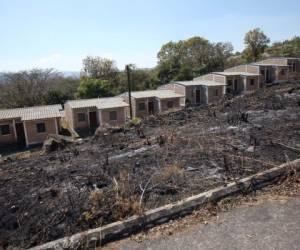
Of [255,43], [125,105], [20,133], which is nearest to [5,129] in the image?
[20,133]

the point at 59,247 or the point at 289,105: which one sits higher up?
the point at 289,105

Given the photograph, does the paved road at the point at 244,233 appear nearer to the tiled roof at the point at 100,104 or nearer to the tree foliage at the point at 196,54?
the tiled roof at the point at 100,104

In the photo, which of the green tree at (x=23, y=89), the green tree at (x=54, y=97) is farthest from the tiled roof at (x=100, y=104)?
the green tree at (x=23, y=89)

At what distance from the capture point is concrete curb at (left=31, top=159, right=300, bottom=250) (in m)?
3.39

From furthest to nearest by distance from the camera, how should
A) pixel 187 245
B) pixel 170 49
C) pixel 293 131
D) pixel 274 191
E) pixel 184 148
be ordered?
pixel 170 49
pixel 293 131
pixel 184 148
pixel 274 191
pixel 187 245

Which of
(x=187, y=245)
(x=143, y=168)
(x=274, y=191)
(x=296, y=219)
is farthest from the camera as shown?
(x=143, y=168)

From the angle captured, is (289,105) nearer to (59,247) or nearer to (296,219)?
(296,219)

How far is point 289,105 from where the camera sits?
10867mm

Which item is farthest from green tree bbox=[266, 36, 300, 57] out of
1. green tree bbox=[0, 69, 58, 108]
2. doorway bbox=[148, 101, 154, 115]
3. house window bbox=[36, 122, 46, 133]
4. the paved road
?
the paved road

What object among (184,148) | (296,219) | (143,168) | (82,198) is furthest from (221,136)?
(82,198)

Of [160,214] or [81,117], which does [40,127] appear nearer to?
[81,117]

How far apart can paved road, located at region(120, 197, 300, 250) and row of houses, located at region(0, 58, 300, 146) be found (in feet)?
62.6

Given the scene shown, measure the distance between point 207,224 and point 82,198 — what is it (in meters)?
2.18

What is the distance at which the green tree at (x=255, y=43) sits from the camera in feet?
163
